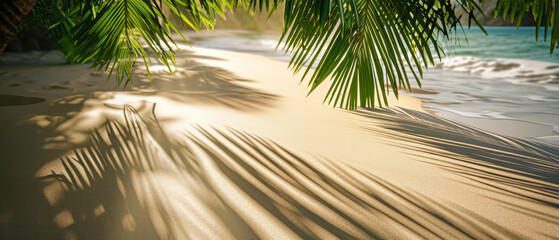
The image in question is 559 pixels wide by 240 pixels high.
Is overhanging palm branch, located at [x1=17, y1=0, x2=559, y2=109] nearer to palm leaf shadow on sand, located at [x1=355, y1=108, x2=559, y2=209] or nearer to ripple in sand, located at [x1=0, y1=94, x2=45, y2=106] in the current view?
palm leaf shadow on sand, located at [x1=355, y1=108, x2=559, y2=209]

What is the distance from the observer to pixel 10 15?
2.67 ft

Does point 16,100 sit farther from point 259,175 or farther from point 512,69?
point 512,69

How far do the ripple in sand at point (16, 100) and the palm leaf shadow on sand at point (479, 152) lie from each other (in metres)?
2.47

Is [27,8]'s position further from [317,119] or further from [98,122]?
[317,119]

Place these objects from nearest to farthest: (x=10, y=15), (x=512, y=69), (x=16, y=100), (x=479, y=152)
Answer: (x=10, y=15) → (x=479, y=152) → (x=16, y=100) → (x=512, y=69)

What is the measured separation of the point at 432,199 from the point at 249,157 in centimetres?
83

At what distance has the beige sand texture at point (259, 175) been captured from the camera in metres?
1.18

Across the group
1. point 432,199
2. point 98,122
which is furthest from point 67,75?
point 432,199

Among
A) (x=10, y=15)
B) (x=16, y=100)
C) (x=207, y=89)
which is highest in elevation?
(x=10, y=15)

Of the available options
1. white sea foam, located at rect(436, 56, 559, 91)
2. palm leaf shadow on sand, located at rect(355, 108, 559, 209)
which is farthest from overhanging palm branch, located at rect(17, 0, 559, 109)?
white sea foam, located at rect(436, 56, 559, 91)

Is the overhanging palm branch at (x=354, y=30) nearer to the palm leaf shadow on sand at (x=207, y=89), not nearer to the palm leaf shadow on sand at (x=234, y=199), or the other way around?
the palm leaf shadow on sand at (x=234, y=199)

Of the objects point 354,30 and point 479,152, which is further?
point 479,152

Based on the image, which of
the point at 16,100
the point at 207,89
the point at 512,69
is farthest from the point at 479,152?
the point at 512,69

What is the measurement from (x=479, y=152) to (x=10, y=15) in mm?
2142
